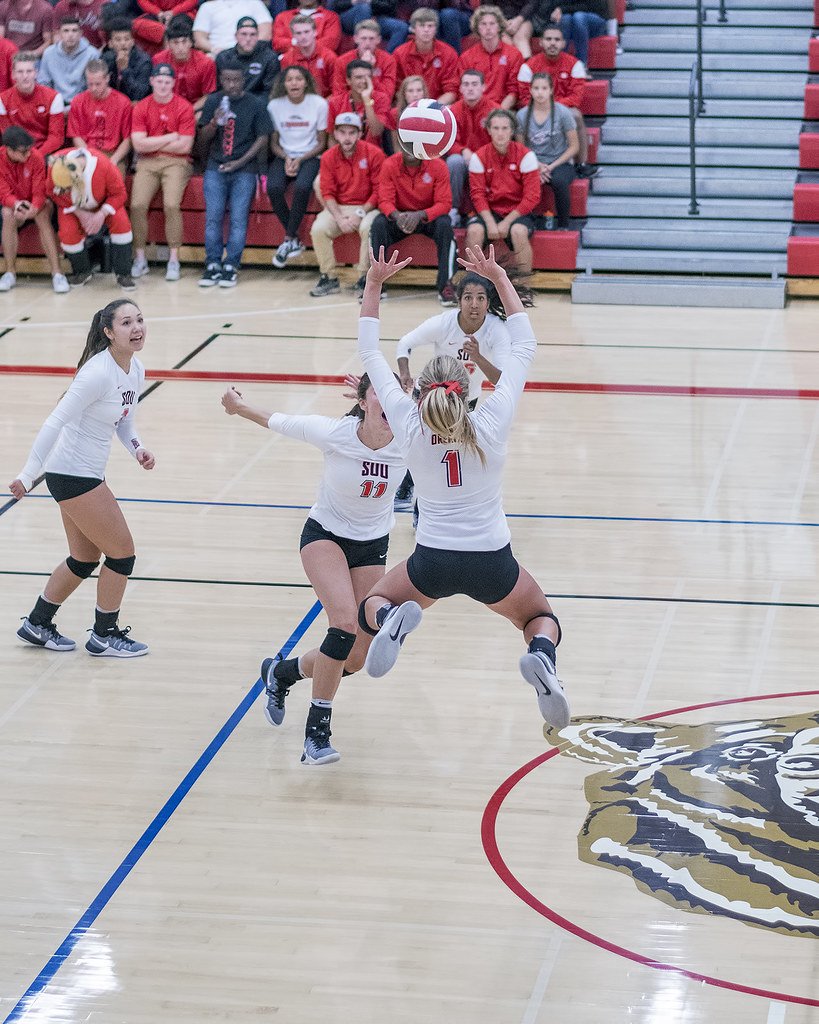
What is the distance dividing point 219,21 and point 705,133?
18.0ft

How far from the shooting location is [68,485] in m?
6.84

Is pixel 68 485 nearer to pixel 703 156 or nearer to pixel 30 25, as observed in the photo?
pixel 703 156

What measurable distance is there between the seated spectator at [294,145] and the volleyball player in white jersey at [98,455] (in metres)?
8.44

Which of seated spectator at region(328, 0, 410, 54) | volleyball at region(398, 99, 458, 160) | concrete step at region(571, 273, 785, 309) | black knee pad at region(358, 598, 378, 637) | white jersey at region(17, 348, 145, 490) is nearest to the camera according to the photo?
black knee pad at region(358, 598, 378, 637)

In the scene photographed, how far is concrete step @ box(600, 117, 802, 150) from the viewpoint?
51.7 ft

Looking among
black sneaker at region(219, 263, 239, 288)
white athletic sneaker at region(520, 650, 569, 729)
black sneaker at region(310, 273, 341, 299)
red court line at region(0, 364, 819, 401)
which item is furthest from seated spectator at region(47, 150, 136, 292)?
white athletic sneaker at region(520, 650, 569, 729)

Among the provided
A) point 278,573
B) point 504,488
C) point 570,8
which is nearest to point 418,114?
point 504,488

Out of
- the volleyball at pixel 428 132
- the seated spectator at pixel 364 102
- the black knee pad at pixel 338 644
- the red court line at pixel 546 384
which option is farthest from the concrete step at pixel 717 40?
the black knee pad at pixel 338 644

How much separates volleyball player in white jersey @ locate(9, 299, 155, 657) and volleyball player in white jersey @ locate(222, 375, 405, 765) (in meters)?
0.96

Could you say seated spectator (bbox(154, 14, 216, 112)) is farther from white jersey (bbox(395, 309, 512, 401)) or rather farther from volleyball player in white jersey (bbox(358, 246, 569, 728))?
volleyball player in white jersey (bbox(358, 246, 569, 728))

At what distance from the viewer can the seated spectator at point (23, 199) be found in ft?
49.0

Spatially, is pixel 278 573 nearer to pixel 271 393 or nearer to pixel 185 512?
pixel 185 512

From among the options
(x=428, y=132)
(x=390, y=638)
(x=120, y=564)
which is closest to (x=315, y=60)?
(x=428, y=132)

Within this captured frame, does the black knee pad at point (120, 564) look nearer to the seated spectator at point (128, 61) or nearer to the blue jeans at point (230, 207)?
the blue jeans at point (230, 207)
